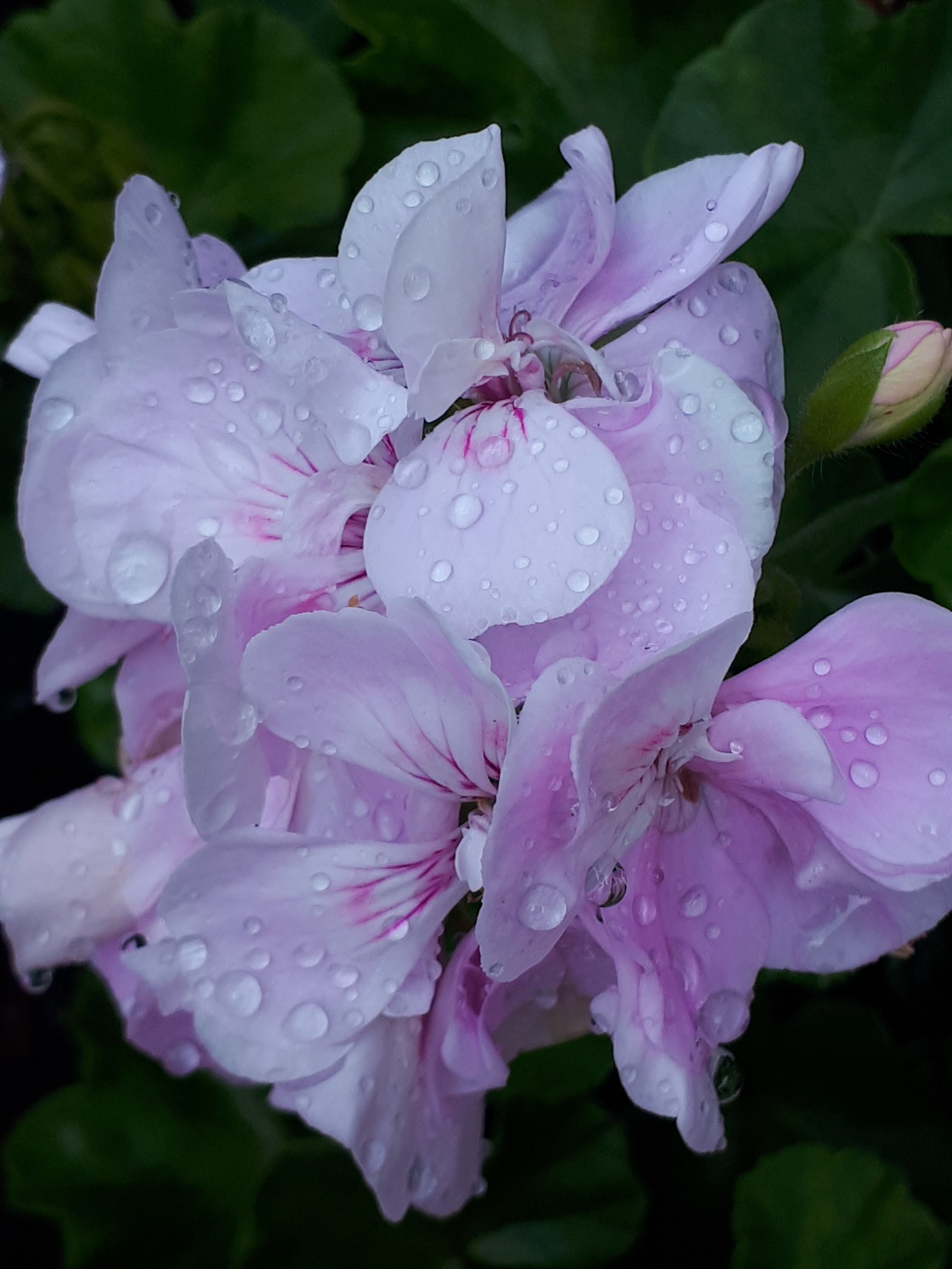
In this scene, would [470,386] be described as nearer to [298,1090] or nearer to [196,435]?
[196,435]

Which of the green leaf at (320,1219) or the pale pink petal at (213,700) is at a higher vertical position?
the pale pink petal at (213,700)

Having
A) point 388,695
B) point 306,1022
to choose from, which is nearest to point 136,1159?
point 306,1022

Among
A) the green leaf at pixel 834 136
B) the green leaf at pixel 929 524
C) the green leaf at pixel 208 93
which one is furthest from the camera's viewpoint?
the green leaf at pixel 208 93

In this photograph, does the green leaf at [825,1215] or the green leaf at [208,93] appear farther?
the green leaf at [208,93]

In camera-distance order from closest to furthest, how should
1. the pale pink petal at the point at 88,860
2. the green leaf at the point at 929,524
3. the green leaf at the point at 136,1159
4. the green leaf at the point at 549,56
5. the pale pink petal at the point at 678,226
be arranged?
the pale pink petal at the point at 678,226, the pale pink petal at the point at 88,860, the green leaf at the point at 929,524, the green leaf at the point at 549,56, the green leaf at the point at 136,1159

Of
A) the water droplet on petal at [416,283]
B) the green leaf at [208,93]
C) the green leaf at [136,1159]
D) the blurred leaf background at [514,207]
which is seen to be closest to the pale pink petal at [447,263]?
the water droplet on petal at [416,283]

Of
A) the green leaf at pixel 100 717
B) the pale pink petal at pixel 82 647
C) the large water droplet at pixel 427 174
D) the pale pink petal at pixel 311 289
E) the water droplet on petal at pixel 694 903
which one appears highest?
the large water droplet at pixel 427 174

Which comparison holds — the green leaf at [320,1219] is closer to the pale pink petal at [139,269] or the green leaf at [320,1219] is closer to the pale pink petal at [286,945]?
the pale pink petal at [286,945]
